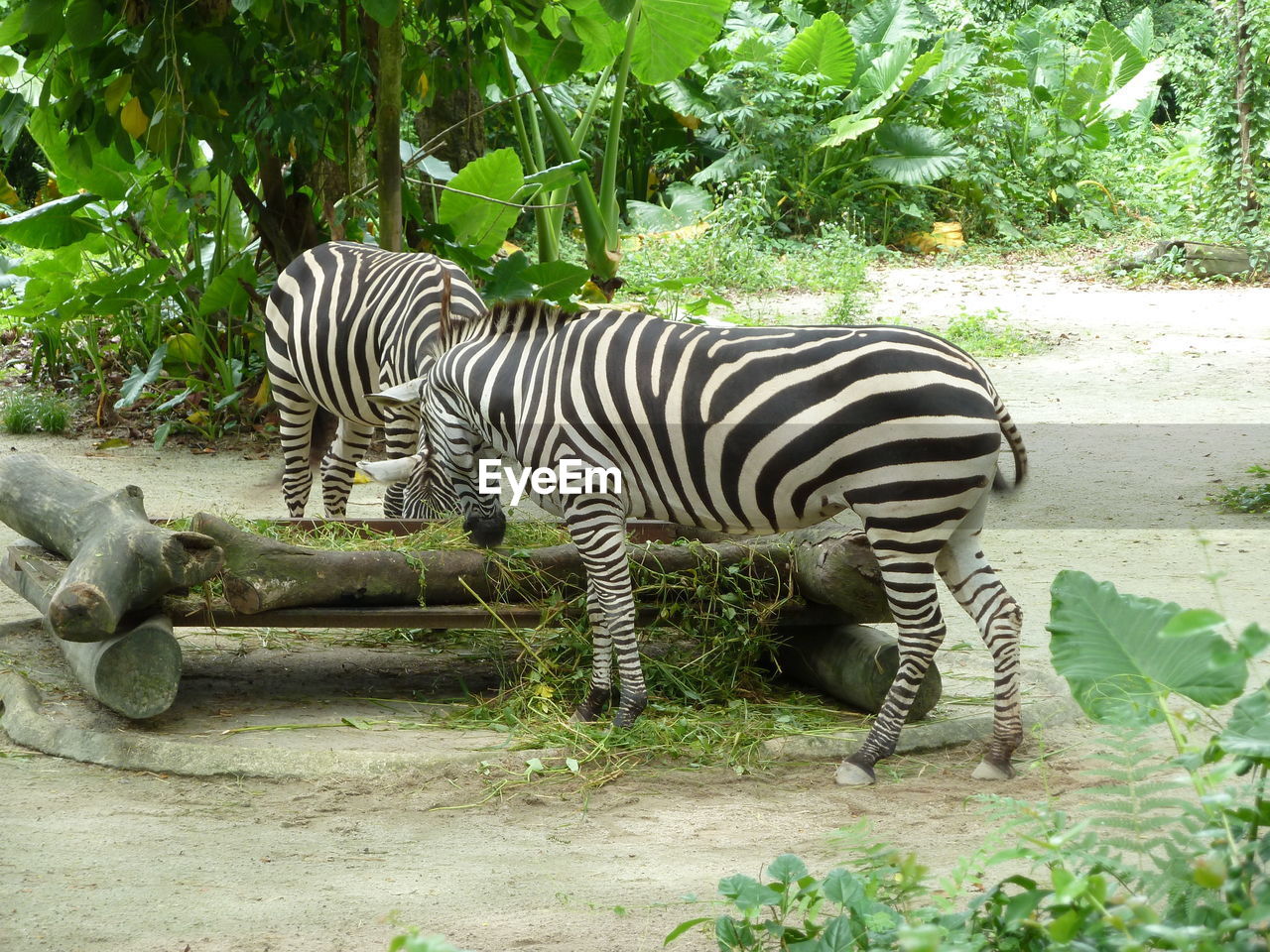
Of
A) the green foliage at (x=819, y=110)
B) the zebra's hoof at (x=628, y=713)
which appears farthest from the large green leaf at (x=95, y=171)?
the green foliage at (x=819, y=110)

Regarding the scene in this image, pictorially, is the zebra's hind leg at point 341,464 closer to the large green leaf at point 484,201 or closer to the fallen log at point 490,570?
the large green leaf at point 484,201

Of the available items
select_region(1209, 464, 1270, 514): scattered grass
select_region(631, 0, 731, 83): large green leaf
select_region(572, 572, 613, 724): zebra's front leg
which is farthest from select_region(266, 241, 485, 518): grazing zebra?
select_region(1209, 464, 1270, 514): scattered grass

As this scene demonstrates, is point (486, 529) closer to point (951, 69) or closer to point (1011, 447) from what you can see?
point (1011, 447)

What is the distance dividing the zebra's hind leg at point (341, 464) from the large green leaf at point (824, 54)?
11.7 meters

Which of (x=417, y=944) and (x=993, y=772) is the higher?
(x=417, y=944)

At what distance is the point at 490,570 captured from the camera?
4.83m

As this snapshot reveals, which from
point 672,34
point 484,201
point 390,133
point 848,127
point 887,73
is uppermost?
point 887,73

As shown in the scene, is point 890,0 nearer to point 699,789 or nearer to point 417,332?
point 417,332

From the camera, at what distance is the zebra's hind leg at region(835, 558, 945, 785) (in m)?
4.09

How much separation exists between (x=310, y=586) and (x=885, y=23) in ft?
51.9

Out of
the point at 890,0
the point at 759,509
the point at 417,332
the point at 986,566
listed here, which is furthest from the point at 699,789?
the point at 890,0

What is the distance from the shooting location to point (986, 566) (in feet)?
13.9

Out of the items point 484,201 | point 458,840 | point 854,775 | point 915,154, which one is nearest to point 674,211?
point 915,154

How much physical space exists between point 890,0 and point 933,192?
9.76 feet
